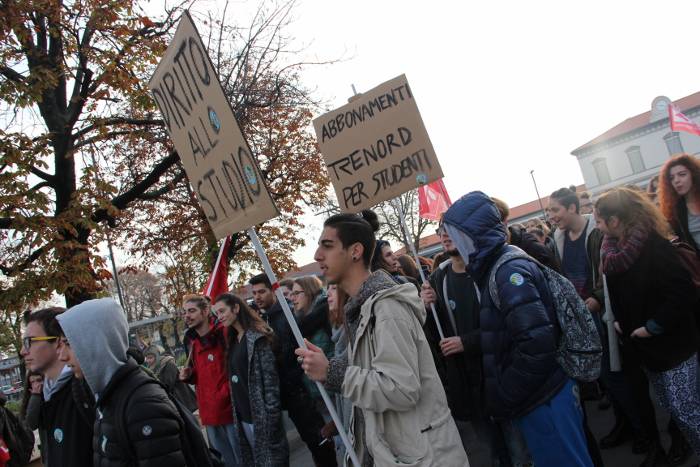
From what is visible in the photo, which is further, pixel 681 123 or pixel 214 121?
pixel 681 123

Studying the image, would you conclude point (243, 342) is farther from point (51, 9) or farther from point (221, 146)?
point (51, 9)

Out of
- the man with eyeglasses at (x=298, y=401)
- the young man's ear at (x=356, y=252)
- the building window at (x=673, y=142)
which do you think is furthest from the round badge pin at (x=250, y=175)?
the building window at (x=673, y=142)

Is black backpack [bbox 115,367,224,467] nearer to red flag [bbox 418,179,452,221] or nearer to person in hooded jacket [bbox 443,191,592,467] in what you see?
person in hooded jacket [bbox 443,191,592,467]

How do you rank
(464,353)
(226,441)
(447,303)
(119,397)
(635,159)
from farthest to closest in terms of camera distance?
(635,159), (226,441), (447,303), (464,353), (119,397)

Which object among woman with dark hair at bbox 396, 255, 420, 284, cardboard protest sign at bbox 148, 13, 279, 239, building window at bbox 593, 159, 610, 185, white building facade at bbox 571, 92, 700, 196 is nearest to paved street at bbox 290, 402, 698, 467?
woman with dark hair at bbox 396, 255, 420, 284

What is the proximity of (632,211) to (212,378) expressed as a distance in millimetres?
3820

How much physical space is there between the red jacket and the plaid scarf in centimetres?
341

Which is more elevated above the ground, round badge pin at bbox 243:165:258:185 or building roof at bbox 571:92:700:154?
round badge pin at bbox 243:165:258:185

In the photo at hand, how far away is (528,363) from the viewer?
2.61 meters

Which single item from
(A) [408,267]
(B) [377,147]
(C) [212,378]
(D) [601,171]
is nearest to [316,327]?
(C) [212,378]

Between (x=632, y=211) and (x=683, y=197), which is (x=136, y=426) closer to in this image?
(x=632, y=211)

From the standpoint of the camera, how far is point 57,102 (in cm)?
1046

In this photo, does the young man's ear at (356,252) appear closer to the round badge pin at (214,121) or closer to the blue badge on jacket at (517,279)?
the blue badge on jacket at (517,279)

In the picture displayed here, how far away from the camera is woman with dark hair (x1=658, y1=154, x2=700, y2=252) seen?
4277 millimetres
